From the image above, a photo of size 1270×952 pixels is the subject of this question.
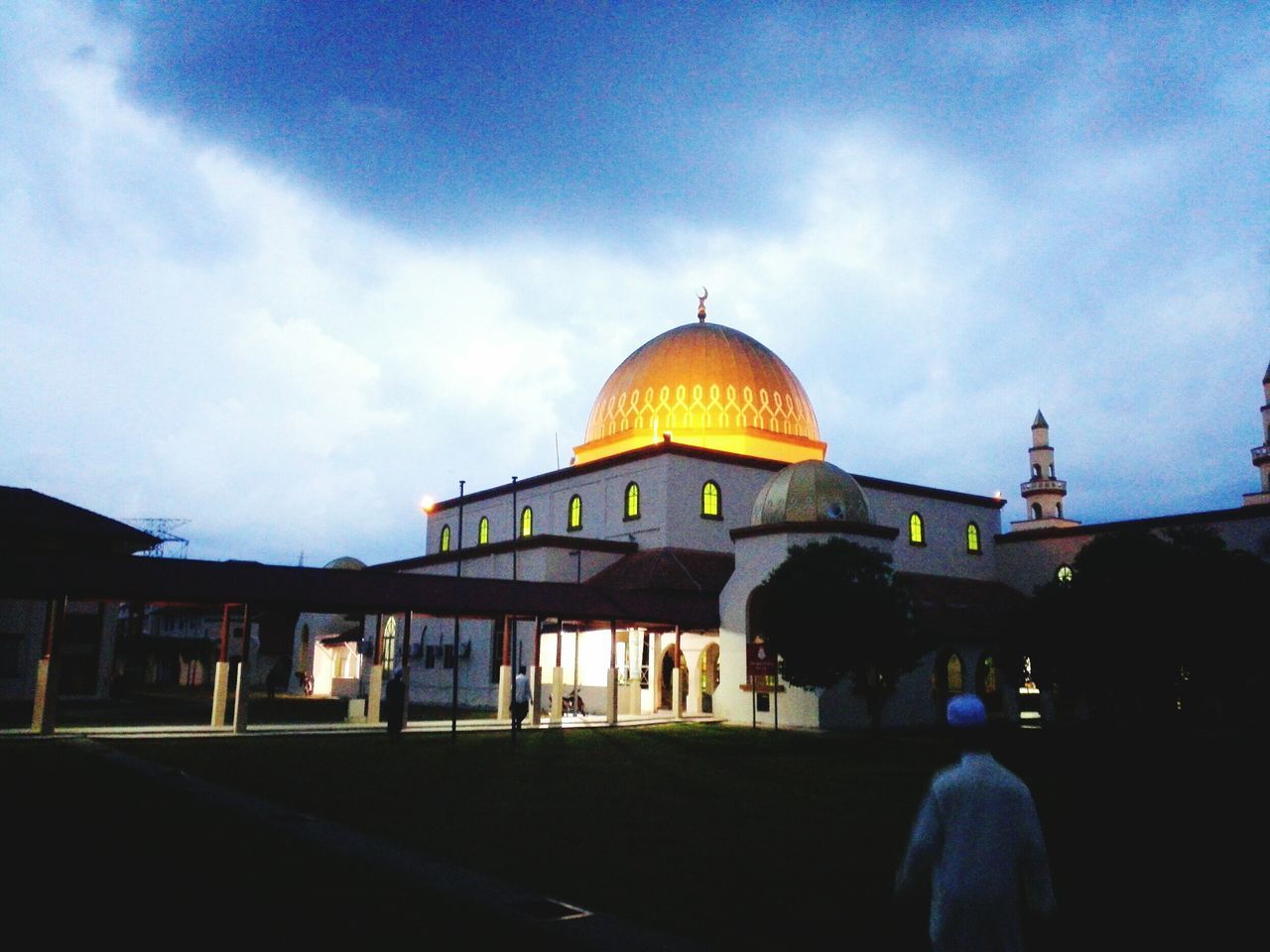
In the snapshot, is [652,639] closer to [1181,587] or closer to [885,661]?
[885,661]

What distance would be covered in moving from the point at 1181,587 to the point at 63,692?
44700 millimetres

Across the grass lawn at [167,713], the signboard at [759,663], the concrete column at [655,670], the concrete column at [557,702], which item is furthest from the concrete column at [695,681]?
the signboard at [759,663]

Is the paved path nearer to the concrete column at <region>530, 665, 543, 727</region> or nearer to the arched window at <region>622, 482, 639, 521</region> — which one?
the concrete column at <region>530, 665, 543, 727</region>

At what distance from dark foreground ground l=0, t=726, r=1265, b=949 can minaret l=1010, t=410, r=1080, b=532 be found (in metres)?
63.7

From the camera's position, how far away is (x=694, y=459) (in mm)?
46031

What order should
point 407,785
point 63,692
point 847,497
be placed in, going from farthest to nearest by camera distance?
point 63,692 < point 847,497 < point 407,785

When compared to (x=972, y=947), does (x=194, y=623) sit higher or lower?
higher

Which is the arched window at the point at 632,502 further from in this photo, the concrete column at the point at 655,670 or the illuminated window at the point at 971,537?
the illuminated window at the point at 971,537

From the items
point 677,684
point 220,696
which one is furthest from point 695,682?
point 220,696

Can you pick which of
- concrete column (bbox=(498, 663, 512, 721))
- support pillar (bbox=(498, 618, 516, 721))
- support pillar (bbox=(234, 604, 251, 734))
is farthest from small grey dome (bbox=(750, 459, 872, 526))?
support pillar (bbox=(234, 604, 251, 734))

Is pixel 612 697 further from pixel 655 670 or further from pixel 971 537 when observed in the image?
pixel 971 537

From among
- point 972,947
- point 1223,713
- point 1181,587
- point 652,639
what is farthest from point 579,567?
point 972,947

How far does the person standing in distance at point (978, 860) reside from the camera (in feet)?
15.7

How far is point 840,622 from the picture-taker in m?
30.7
